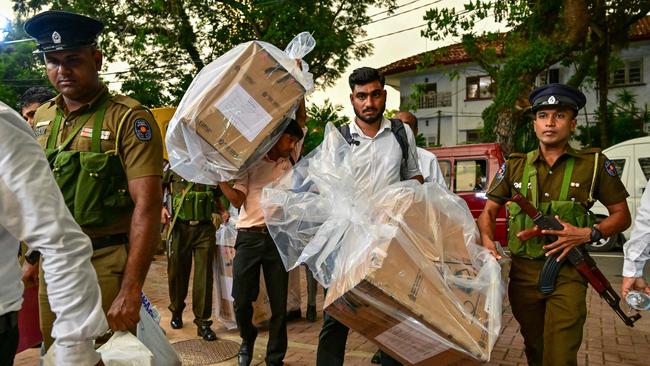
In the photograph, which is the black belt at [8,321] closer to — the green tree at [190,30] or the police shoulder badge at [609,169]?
the police shoulder badge at [609,169]

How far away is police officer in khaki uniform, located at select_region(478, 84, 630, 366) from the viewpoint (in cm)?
279

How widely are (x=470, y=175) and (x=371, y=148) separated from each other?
7.90 m

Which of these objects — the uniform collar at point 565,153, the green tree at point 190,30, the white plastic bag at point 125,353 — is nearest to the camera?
the white plastic bag at point 125,353

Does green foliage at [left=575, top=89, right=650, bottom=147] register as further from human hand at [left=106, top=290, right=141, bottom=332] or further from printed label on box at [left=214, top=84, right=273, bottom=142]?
human hand at [left=106, top=290, right=141, bottom=332]

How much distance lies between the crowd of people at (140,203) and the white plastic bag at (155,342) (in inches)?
5.5

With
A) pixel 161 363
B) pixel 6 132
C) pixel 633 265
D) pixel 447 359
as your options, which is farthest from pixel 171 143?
pixel 633 265

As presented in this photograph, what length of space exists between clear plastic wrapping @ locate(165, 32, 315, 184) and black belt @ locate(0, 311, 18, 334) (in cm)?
134

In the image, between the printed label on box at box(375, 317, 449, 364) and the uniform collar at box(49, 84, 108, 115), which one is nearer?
the printed label on box at box(375, 317, 449, 364)

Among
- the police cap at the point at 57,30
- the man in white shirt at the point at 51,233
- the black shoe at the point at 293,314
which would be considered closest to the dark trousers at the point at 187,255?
the black shoe at the point at 293,314

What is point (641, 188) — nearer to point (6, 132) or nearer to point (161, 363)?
point (161, 363)

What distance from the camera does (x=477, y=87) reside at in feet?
89.7

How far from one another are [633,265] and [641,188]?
817cm

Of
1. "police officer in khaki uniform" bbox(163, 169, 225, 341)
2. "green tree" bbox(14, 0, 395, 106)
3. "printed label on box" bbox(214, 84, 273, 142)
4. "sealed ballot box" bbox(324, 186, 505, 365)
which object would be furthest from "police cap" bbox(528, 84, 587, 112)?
"green tree" bbox(14, 0, 395, 106)

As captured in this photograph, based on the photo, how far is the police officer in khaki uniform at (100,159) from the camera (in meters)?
2.17
